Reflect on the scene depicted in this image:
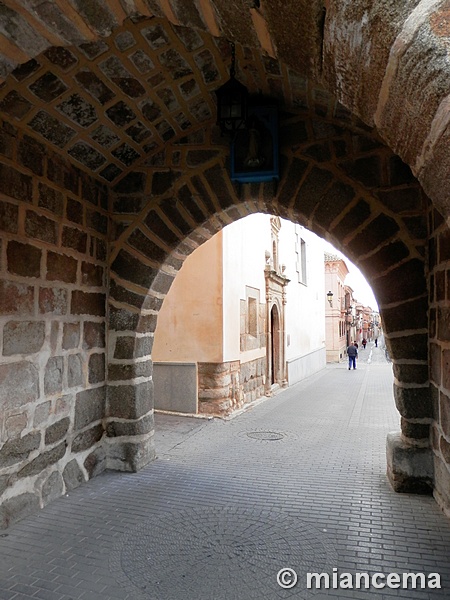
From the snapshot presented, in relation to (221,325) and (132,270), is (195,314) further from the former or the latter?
(132,270)

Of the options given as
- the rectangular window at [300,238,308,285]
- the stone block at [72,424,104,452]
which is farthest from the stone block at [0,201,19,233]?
the rectangular window at [300,238,308,285]

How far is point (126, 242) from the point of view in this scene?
357 centimetres

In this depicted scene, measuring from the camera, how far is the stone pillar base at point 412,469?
9.49 feet

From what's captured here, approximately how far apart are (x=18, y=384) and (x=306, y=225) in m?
2.34

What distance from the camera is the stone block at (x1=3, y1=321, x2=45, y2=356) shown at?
100.0 inches

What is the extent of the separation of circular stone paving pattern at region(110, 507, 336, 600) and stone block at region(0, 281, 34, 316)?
4.77ft

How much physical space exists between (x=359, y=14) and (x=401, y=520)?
103 inches

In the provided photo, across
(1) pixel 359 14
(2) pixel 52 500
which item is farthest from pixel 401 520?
(1) pixel 359 14

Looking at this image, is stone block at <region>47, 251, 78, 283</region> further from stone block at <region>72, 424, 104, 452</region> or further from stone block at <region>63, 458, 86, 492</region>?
stone block at <region>63, 458, 86, 492</region>

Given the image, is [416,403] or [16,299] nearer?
[16,299]

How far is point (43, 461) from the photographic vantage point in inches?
110

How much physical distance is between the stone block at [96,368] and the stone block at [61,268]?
660mm

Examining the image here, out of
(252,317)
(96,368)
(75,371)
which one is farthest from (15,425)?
(252,317)

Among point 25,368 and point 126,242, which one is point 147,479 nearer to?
point 25,368
